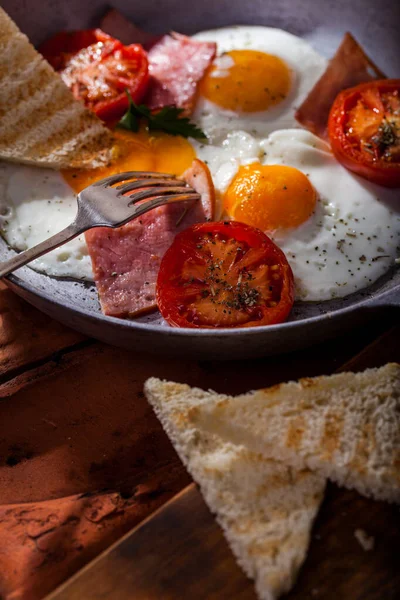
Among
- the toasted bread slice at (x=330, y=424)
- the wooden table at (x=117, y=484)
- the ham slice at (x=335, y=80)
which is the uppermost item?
the ham slice at (x=335, y=80)

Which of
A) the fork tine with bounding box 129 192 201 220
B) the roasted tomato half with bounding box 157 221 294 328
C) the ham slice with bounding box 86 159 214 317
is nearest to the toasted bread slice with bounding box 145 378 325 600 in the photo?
the roasted tomato half with bounding box 157 221 294 328

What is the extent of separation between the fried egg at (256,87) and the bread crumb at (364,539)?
2311mm

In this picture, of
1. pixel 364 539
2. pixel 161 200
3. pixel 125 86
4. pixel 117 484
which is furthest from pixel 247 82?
pixel 364 539

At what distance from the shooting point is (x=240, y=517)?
6.24ft

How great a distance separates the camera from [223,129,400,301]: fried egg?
110 inches

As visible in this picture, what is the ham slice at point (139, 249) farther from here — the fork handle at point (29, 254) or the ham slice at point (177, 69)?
the ham slice at point (177, 69)

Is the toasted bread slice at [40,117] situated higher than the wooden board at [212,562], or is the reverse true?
the toasted bread slice at [40,117]

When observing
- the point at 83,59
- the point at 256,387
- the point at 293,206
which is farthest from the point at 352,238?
the point at 83,59

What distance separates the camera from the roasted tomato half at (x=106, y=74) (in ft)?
11.4

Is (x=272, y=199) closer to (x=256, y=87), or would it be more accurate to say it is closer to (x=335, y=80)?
(x=256, y=87)

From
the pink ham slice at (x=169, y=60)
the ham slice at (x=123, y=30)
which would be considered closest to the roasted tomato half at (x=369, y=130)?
the pink ham slice at (x=169, y=60)

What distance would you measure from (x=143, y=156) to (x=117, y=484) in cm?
188

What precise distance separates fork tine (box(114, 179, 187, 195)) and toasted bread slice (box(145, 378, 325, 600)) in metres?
1.13

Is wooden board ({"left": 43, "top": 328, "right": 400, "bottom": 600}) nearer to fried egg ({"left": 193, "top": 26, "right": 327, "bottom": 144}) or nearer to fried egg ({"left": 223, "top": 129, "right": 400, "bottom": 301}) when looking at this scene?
fried egg ({"left": 223, "top": 129, "right": 400, "bottom": 301})
